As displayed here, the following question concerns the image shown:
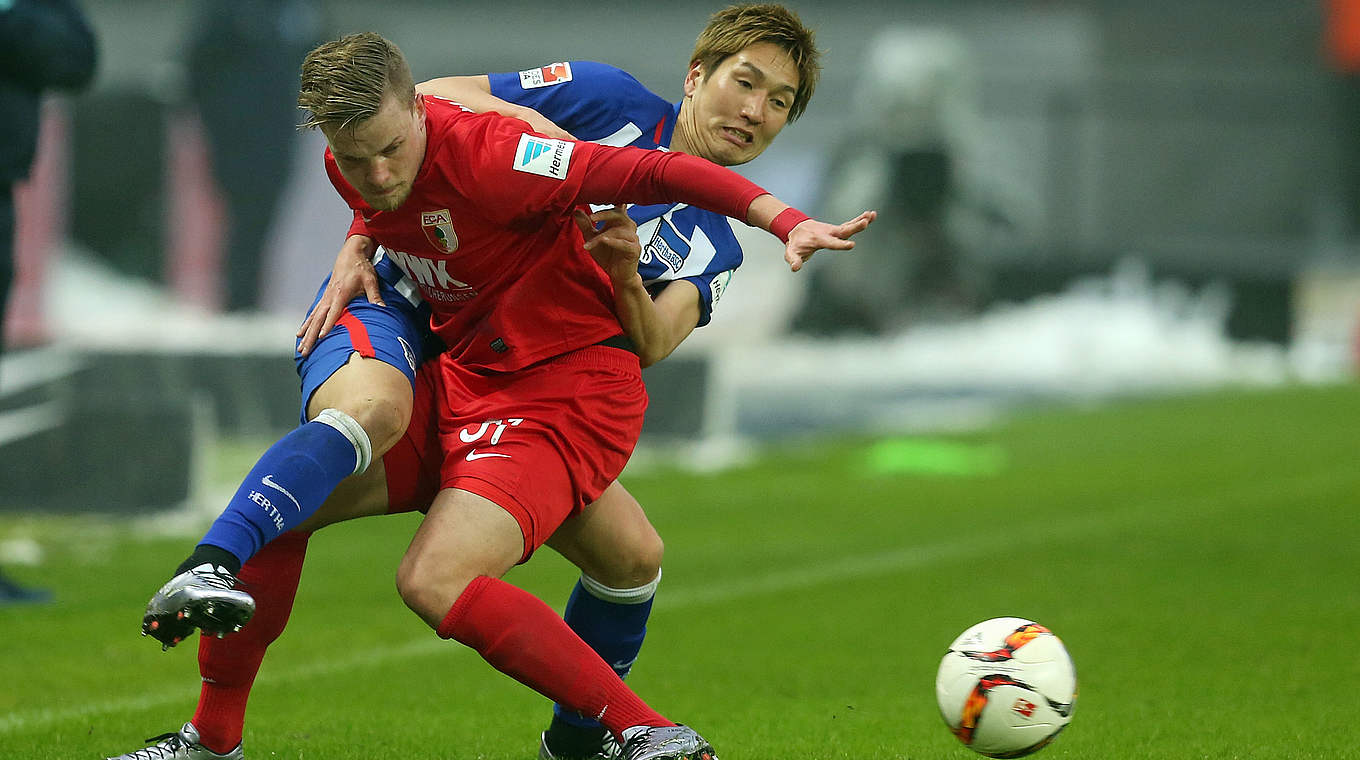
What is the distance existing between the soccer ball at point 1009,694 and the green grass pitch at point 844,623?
316 millimetres

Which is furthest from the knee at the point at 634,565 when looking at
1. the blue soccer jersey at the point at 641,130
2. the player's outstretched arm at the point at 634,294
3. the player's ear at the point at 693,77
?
the player's ear at the point at 693,77

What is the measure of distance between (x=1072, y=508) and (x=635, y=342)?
21.3 feet

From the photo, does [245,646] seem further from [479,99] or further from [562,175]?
[479,99]

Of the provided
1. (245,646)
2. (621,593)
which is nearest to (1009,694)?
(621,593)

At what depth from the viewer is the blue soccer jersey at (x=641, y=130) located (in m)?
4.16

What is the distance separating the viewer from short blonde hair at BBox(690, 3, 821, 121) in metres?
4.11

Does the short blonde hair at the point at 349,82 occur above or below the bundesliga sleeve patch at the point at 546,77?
above

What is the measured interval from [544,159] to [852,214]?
1469cm

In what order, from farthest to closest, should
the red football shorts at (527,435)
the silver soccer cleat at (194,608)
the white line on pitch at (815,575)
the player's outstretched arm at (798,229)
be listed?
the white line on pitch at (815,575) → the red football shorts at (527,435) → the player's outstretched arm at (798,229) → the silver soccer cleat at (194,608)

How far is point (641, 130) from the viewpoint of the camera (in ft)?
13.9

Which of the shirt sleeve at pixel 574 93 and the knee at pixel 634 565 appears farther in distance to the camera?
the shirt sleeve at pixel 574 93

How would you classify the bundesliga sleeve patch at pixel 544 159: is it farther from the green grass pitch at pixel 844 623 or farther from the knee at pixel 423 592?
the green grass pitch at pixel 844 623

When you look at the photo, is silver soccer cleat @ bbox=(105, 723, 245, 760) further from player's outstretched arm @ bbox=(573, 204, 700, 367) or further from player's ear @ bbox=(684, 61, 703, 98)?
player's ear @ bbox=(684, 61, 703, 98)

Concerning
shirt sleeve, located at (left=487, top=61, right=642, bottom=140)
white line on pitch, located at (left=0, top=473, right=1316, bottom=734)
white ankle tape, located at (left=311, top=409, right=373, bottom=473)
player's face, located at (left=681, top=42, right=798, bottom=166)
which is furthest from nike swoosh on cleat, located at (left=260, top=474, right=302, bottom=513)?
white line on pitch, located at (left=0, top=473, right=1316, bottom=734)
